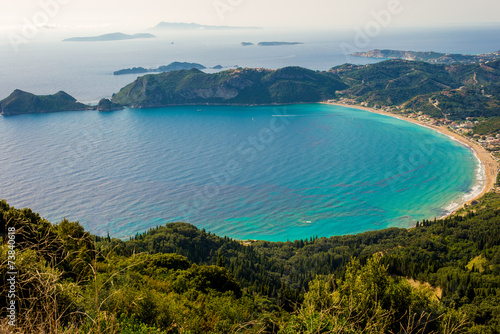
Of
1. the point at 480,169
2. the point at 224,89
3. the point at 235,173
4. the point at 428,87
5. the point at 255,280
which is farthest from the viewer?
the point at 224,89

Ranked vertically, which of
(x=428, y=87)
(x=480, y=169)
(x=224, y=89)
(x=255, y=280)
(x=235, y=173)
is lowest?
(x=255, y=280)

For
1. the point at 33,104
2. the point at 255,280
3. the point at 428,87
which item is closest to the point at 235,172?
the point at 255,280

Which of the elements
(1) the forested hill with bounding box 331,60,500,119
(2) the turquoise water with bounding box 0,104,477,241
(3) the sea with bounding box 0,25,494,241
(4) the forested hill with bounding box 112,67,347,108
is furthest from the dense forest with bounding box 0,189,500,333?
(4) the forested hill with bounding box 112,67,347,108

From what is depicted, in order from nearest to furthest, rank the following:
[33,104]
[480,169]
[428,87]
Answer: [480,169], [33,104], [428,87]

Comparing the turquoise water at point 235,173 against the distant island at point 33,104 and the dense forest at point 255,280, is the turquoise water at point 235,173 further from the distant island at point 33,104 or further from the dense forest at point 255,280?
the distant island at point 33,104

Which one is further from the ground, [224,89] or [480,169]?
[224,89]

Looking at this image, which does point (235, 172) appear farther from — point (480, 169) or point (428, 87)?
point (428, 87)

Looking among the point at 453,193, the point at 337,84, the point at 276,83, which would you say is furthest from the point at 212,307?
the point at 337,84
